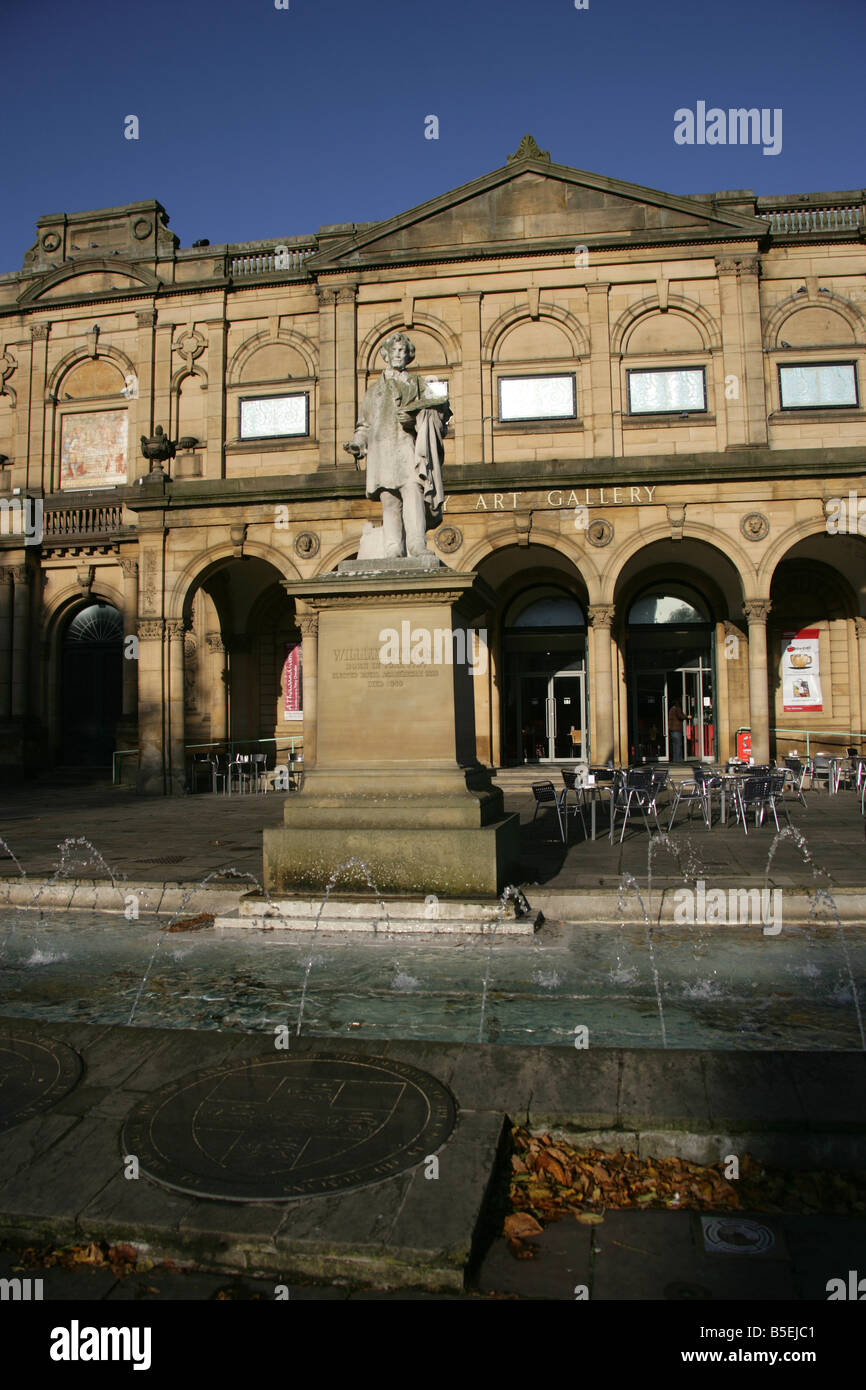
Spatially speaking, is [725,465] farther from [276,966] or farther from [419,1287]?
[419,1287]

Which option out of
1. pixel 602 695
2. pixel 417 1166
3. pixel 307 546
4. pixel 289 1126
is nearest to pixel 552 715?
pixel 602 695

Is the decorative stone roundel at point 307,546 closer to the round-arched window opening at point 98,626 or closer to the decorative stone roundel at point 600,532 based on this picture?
the decorative stone roundel at point 600,532

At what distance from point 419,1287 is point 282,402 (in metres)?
24.7

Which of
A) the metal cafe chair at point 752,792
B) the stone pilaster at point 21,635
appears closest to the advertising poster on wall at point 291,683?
the stone pilaster at point 21,635

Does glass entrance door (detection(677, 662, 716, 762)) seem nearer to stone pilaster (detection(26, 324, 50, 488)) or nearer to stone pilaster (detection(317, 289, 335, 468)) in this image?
stone pilaster (detection(317, 289, 335, 468))

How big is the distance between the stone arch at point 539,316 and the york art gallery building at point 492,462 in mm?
87

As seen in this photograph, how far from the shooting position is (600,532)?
21047 millimetres

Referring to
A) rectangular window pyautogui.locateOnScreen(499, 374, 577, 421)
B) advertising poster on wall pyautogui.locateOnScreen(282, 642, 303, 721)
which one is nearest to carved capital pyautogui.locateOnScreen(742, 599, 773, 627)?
rectangular window pyautogui.locateOnScreen(499, 374, 577, 421)

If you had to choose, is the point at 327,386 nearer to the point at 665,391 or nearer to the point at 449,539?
the point at 449,539

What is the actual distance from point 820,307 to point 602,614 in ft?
33.9

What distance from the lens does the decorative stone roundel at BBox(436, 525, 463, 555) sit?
21.5 metres

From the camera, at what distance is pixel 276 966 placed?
20.0 ft

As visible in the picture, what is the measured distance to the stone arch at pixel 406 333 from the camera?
23438mm
